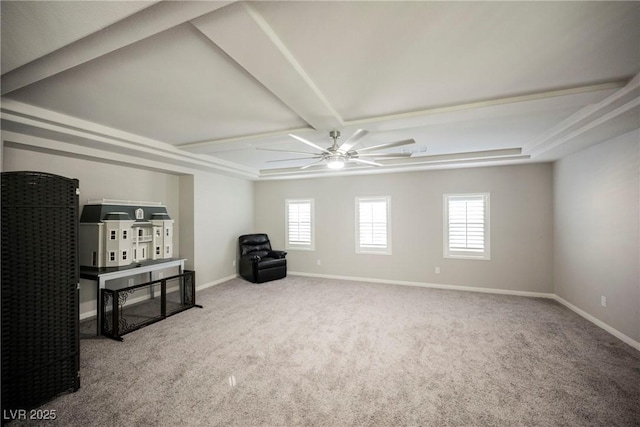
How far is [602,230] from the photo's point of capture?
3.42 meters

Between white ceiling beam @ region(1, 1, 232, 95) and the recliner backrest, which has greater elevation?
white ceiling beam @ region(1, 1, 232, 95)

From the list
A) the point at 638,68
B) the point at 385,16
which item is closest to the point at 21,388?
the point at 385,16

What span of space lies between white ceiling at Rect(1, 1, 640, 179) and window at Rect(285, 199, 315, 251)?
10.1ft

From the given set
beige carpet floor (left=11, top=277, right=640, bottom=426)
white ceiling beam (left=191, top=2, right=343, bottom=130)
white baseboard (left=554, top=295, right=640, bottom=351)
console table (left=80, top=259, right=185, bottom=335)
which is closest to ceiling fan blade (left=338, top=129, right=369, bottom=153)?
white ceiling beam (left=191, top=2, right=343, bottom=130)

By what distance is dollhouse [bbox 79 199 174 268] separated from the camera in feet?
11.7

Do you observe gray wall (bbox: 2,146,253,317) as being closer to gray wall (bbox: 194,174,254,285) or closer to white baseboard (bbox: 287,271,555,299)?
gray wall (bbox: 194,174,254,285)

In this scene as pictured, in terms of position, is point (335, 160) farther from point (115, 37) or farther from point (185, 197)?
point (185, 197)

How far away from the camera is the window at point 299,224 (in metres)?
6.52

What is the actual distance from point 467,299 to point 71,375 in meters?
5.42

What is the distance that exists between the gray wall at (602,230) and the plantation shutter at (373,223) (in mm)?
3048

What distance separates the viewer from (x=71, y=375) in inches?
88.5

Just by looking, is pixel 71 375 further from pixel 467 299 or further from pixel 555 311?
pixel 555 311

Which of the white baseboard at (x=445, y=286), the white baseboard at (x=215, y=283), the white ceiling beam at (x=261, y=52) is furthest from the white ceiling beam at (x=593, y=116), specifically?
the white baseboard at (x=215, y=283)

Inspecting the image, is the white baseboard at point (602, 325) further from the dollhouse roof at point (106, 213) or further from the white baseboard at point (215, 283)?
the dollhouse roof at point (106, 213)
